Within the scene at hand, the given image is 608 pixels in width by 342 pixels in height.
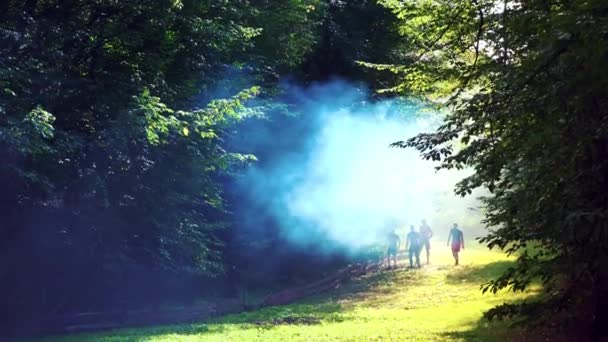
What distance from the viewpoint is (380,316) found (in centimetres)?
1528

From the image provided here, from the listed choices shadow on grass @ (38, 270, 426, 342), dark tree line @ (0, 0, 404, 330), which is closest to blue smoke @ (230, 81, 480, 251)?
shadow on grass @ (38, 270, 426, 342)

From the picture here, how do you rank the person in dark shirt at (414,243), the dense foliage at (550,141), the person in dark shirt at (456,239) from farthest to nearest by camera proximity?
the person in dark shirt at (414,243) → the person in dark shirt at (456,239) → the dense foliage at (550,141)

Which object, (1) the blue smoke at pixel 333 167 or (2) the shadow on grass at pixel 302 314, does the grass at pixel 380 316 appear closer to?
(2) the shadow on grass at pixel 302 314

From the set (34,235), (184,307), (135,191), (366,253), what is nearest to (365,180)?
(366,253)

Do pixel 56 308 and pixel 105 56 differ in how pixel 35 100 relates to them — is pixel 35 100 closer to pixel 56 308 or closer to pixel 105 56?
pixel 105 56

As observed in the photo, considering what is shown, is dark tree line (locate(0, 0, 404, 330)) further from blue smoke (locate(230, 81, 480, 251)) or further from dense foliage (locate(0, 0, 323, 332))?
blue smoke (locate(230, 81, 480, 251))

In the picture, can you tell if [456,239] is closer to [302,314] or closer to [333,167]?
[333,167]

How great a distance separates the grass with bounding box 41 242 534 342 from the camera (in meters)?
11.7

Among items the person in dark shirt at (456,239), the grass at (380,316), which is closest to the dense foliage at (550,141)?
the grass at (380,316)

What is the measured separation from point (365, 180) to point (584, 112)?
20288mm

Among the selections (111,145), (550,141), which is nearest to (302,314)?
(111,145)

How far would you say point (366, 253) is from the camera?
27.1 metres

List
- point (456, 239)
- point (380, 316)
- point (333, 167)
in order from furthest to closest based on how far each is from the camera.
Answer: point (333, 167) → point (456, 239) → point (380, 316)

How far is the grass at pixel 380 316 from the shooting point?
38.5ft
